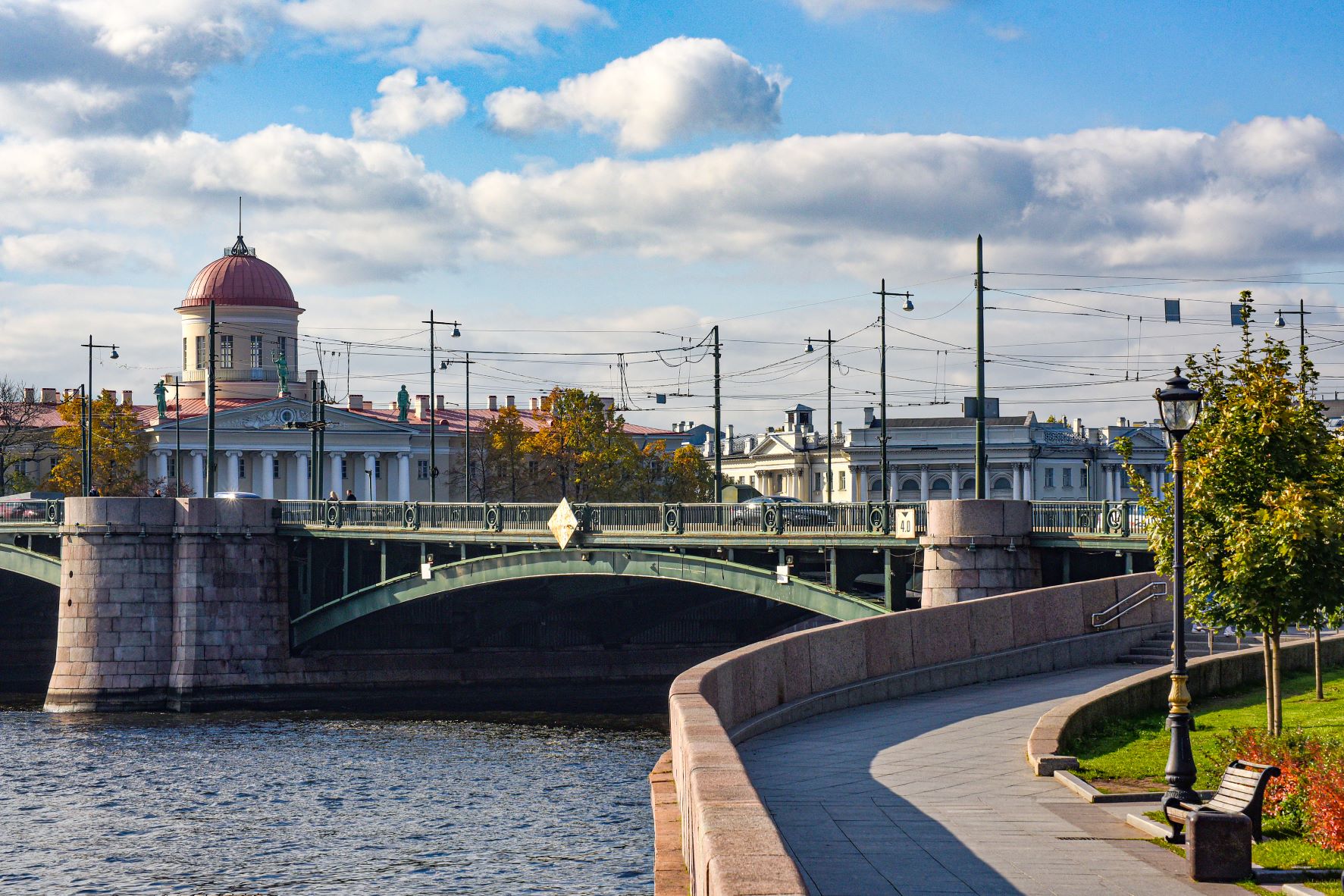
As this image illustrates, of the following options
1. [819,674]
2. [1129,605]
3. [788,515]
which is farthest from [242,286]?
[819,674]

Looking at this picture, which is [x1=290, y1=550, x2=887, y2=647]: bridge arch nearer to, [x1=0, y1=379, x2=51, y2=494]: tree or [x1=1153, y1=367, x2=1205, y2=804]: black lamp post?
[x1=1153, y1=367, x2=1205, y2=804]: black lamp post

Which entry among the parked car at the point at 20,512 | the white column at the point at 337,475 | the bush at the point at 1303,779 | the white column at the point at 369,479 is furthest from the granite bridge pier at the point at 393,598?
the white column at the point at 337,475

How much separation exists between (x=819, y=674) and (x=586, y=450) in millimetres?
67272

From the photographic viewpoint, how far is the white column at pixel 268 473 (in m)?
100

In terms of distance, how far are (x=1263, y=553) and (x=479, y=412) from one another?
337ft

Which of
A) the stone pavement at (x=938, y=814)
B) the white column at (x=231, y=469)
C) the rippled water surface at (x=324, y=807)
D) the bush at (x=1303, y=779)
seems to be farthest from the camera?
the white column at (x=231, y=469)

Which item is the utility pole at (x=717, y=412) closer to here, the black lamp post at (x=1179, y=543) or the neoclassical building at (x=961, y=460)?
the black lamp post at (x=1179, y=543)

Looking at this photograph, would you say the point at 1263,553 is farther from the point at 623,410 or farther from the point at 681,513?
the point at 623,410

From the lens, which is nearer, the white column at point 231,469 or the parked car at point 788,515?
the parked car at point 788,515

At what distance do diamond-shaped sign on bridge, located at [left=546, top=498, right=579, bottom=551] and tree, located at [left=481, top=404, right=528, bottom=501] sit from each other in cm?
5223

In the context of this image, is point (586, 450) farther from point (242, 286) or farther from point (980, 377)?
point (980, 377)

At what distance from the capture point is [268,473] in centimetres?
10094

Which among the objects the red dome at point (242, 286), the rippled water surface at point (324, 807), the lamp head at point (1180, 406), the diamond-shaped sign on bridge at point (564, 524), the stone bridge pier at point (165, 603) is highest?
the red dome at point (242, 286)

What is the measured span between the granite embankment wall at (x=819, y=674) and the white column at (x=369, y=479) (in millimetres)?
72909
